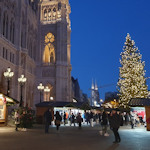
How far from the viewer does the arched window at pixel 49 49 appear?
61.4 meters

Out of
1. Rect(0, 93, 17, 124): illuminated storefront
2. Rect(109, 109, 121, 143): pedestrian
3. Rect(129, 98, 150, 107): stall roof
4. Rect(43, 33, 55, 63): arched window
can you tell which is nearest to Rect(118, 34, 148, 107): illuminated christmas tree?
Rect(129, 98, 150, 107): stall roof

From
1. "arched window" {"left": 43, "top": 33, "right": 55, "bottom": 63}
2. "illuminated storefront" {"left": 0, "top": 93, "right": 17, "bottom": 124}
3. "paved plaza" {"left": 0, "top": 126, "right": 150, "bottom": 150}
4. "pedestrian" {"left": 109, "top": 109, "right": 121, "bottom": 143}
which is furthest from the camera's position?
"arched window" {"left": 43, "top": 33, "right": 55, "bottom": 63}

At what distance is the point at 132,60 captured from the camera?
3359 centimetres

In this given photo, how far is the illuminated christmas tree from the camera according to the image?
31719 millimetres

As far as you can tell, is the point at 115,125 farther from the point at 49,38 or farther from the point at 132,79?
the point at 49,38

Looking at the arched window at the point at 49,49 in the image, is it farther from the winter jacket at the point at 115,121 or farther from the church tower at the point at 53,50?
the winter jacket at the point at 115,121

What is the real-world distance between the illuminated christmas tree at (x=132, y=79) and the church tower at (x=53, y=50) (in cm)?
2566

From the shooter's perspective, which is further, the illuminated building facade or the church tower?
the church tower

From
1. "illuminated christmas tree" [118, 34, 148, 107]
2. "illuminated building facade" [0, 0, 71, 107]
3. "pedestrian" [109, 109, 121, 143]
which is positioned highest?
"illuminated building facade" [0, 0, 71, 107]

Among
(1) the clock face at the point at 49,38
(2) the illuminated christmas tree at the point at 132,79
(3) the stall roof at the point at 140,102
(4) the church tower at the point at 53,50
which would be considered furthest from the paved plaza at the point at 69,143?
(1) the clock face at the point at 49,38

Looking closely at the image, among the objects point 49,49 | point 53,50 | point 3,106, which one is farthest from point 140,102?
point 49,49

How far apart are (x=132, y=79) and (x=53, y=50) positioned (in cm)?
3293

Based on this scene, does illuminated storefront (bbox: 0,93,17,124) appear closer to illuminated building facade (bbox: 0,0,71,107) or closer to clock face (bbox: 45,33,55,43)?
illuminated building facade (bbox: 0,0,71,107)

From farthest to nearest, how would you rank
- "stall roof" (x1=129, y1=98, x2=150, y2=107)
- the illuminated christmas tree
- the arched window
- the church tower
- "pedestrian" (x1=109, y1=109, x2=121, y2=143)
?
1. the arched window
2. the church tower
3. the illuminated christmas tree
4. "stall roof" (x1=129, y1=98, x2=150, y2=107)
5. "pedestrian" (x1=109, y1=109, x2=121, y2=143)
